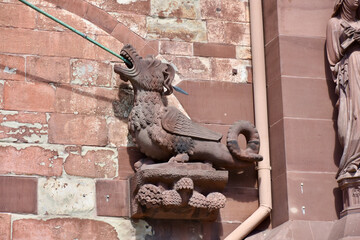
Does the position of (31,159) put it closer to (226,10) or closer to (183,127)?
(183,127)

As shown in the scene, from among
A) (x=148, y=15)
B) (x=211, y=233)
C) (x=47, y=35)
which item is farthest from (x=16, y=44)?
(x=211, y=233)

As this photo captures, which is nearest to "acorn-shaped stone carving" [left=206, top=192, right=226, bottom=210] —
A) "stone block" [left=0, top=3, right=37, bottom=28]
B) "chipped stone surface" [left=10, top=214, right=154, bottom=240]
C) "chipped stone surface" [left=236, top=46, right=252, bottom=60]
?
"chipped stone surface" [left=10, top=214, right=154, bottom=240]

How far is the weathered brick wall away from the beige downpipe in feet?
0.39

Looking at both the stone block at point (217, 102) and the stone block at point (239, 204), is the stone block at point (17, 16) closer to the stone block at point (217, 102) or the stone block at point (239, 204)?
the stone block at point (217, 102)

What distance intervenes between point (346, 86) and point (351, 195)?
3.27ft

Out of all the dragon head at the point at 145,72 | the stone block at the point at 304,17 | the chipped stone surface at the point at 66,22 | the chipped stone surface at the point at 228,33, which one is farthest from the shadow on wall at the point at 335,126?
the chipped stone surface at the point at 66,22

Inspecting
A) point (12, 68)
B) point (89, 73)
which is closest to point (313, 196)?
point (89, 73)

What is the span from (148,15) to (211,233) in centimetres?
213

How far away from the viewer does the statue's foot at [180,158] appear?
9.10 metres

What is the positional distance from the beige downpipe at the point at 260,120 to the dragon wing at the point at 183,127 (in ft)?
1.65

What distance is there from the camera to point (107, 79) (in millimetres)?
9633

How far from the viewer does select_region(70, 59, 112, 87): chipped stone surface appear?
31.3 feet

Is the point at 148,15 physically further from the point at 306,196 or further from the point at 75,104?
the point at 306,196

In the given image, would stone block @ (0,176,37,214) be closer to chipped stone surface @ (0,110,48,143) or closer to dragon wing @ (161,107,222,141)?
chipped stone surface @ (0,110,48,143)
